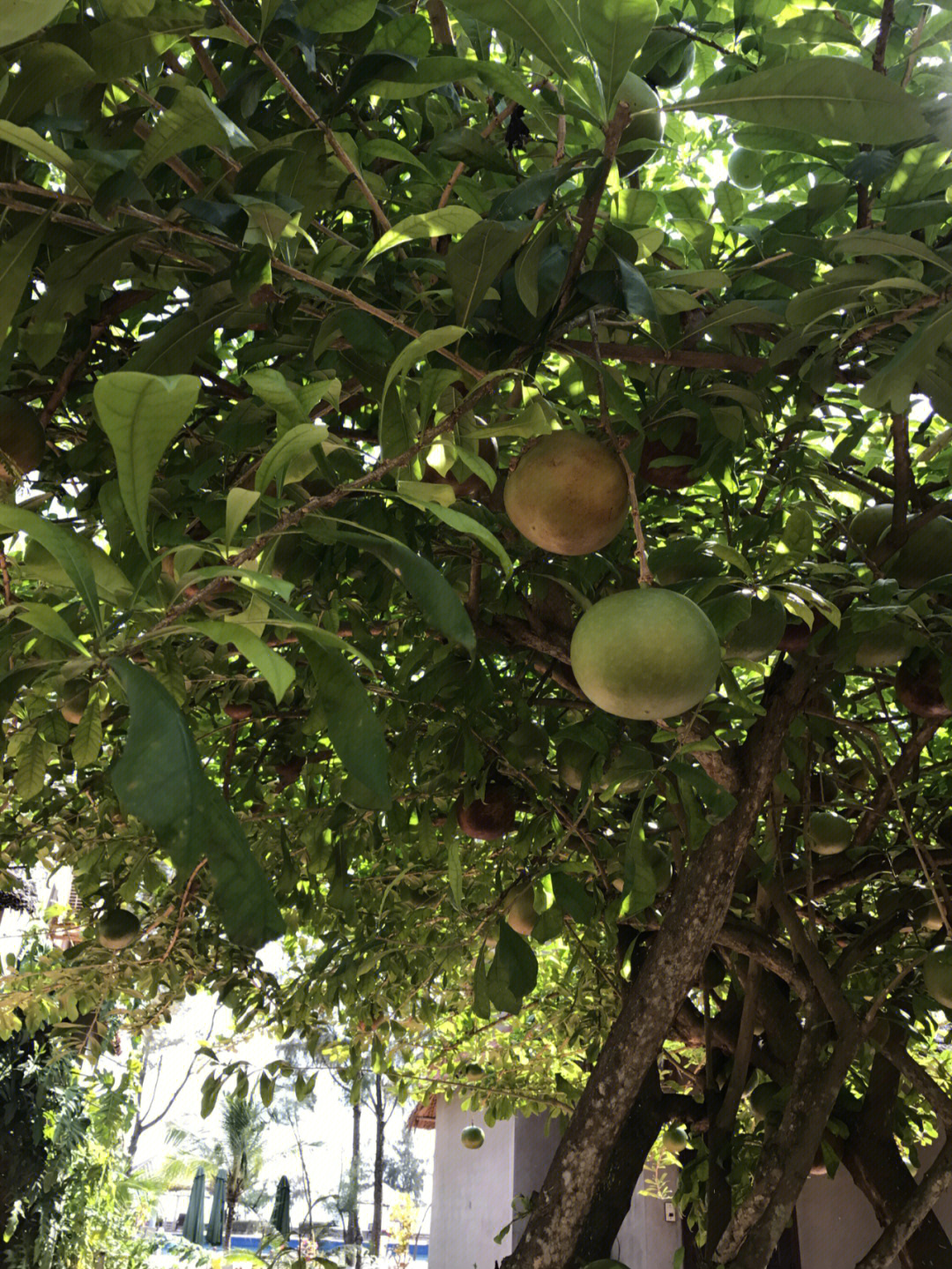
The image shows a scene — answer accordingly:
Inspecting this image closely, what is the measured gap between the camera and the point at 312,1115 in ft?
119

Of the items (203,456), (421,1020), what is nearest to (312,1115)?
(421,1020)

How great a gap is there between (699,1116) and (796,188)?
9.39ft

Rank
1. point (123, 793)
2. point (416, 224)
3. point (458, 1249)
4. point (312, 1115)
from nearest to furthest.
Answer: point (123, 793)
point (416, 224)
point (458, 1249)
point (312, 1115)

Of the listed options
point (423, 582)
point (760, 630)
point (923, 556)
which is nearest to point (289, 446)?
point (423, 582)

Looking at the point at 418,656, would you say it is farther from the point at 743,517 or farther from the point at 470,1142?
the point at 470,1142

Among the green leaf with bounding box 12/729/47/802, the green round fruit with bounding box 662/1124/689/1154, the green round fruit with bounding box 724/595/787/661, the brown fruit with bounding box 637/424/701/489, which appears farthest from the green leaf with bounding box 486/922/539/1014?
the green round fruit with bounding box 662/1124/689/1154

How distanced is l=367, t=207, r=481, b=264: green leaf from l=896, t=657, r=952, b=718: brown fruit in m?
1.45

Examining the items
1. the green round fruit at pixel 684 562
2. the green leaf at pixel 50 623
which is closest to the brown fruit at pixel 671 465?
the green round fruit at pixel 684 562

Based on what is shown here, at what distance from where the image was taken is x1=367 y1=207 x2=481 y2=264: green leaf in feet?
3.46

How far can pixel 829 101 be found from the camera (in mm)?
900

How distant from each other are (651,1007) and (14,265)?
1.82 meters

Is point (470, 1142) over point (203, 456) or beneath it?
beneath

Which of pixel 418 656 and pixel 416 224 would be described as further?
pixel 418 656

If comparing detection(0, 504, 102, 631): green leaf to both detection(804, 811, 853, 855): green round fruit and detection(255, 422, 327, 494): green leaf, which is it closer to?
detection(255, 422, 327, 494): green leaf
